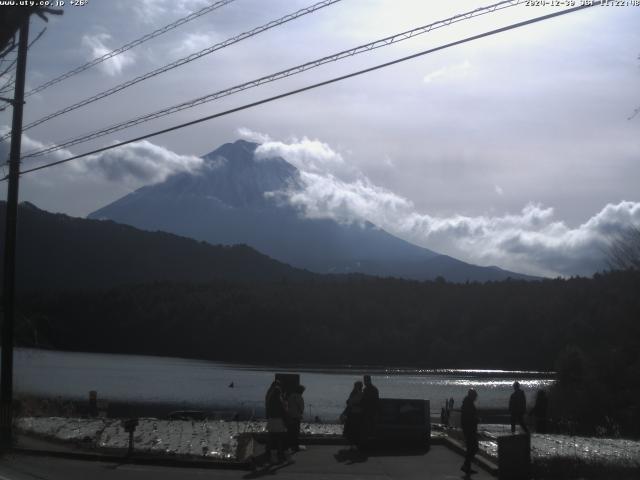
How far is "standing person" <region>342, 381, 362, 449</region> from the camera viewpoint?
16.9 metres

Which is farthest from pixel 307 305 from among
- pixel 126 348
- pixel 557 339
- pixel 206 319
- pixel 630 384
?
pixel 630 384

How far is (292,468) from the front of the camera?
15492mm

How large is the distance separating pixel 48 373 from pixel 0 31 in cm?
7536

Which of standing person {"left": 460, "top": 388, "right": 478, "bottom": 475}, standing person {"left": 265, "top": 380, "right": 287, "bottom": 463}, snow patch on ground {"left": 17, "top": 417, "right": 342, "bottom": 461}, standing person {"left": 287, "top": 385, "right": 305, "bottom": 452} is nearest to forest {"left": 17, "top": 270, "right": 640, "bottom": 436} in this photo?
snow patch on ground {"left": 17, "top": 417, "right": 342, "bottom": 461}

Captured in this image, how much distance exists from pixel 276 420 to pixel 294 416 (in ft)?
4.33

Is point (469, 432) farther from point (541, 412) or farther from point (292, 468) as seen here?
point (541, 412)

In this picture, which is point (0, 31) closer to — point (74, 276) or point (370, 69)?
point (370, 69)

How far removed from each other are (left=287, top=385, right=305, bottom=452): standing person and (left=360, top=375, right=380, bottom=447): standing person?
4.20 ft

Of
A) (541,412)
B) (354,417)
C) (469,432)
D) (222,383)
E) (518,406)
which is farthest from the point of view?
(222,383)

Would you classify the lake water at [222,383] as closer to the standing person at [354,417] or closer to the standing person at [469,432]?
the standing person at [354,417]

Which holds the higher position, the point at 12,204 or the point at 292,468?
the point at 12,204

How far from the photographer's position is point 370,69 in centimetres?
1327

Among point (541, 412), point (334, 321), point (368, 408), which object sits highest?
point (334, 321)

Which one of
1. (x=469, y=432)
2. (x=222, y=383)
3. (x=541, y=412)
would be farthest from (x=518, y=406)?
(x=222, y=383)
